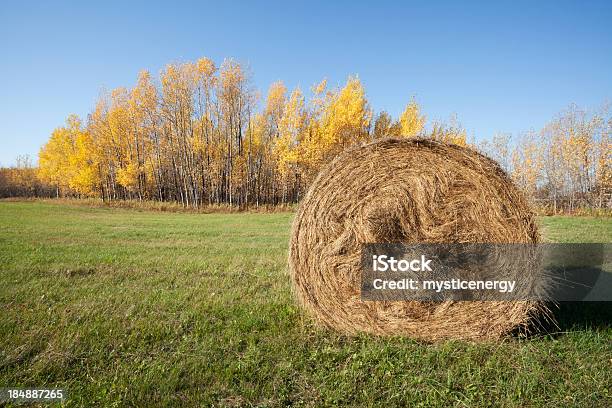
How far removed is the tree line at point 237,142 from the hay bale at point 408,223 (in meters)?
25.5

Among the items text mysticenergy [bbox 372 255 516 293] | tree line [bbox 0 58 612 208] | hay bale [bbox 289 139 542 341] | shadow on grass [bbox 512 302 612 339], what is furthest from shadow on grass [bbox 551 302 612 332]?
tree line [bbox 0 58 612 208]

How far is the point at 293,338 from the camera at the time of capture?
4418 millimetres

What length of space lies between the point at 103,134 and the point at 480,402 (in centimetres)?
4541

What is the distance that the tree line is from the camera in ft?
105

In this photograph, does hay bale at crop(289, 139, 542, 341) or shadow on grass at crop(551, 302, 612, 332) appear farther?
shadow on grass at crop(551, 302, 612, 332)

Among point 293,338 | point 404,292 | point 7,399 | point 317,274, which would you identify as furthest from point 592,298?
point 7,399

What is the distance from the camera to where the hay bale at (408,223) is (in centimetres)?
445

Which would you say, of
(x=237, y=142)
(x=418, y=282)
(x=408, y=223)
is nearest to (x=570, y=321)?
(x=418, y=282)

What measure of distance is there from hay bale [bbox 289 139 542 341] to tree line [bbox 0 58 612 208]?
25.5 metres

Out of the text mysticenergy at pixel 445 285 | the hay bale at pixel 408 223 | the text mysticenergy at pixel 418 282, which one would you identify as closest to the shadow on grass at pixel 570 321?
the hay bale at pixel 408 223

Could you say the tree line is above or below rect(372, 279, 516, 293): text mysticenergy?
above

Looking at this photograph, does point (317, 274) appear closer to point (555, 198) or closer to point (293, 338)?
point (293, 338)

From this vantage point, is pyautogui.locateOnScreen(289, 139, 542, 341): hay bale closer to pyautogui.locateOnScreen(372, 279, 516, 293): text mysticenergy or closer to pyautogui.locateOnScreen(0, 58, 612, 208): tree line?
pyautogui.locateOnScreen(372, 279, 516, 293): text mysticenergy

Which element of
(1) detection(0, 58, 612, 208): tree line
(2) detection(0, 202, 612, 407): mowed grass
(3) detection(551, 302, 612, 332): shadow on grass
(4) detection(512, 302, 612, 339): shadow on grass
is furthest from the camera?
(1) detection(0, 58, 612, 208): tree line
